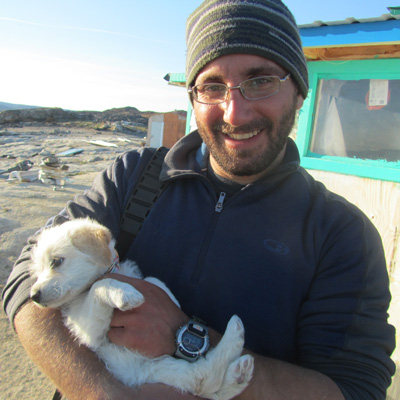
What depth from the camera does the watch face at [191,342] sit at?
1.73 m

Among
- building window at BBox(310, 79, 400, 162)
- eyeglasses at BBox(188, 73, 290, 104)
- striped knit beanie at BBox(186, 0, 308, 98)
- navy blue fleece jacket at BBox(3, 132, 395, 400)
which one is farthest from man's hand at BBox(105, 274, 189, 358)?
building window at BBox(310, 79, 400, 162)

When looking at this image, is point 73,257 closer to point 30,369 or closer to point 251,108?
point 251,108

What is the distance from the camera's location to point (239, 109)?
2000 millimetres

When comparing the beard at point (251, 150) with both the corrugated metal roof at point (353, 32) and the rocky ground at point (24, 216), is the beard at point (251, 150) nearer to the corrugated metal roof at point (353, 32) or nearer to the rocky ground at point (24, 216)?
the corrugated metal roof at point (353, 32)

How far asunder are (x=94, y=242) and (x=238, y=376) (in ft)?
3.59

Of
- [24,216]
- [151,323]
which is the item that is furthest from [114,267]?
[24,216]

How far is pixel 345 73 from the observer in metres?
4.32

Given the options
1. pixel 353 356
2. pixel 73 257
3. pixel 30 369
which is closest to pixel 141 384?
pixel 73 257

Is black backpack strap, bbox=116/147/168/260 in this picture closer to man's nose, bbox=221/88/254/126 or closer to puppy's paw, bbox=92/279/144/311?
puppy's paw, bbox=92/279/144/311

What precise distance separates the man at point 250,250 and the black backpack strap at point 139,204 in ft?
0.20

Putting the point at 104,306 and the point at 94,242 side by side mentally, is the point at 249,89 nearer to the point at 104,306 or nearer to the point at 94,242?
the point at 94,242

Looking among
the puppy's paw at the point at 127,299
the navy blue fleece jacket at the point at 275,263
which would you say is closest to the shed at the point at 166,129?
the navy blue fleece jacket at the point at 275,263

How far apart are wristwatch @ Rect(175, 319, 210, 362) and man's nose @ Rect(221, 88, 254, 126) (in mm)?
1206

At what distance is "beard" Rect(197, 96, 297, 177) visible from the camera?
6.63 ft
